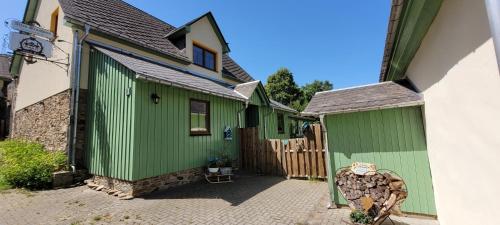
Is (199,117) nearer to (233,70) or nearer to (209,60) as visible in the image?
(209,60)

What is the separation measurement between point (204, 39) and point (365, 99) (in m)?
10.4

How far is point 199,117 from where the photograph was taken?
30.5 ft

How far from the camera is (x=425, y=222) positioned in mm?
4570

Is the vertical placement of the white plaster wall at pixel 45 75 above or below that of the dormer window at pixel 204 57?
below

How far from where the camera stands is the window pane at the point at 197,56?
13.0m

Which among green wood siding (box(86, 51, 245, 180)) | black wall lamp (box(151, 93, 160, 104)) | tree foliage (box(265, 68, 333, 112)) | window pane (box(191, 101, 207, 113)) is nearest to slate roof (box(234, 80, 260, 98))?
window pane (box(191, 101, 207, 113))

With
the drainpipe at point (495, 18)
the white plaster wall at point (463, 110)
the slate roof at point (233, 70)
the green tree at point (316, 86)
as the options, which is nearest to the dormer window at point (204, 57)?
the slate roof at point (233, 70)

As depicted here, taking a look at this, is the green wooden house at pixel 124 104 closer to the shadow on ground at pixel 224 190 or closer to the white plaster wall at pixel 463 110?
the shadow on ground at pixel 224 190

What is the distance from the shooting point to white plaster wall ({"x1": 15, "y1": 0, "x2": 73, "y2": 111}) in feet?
29.4

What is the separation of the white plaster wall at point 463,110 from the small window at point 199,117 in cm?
711

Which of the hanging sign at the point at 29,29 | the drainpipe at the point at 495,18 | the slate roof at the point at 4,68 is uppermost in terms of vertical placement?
the slate roof at the point at 4,68

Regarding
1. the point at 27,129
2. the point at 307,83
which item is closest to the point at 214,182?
the point at 27,129

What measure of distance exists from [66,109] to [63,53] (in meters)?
2.29

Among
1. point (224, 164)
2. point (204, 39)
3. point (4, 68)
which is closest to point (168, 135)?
point (224, 164)
